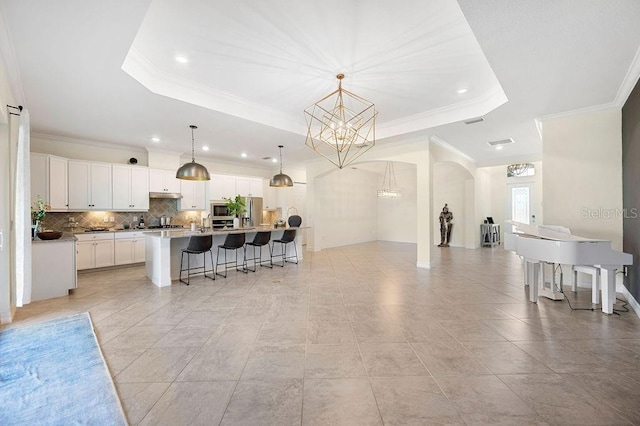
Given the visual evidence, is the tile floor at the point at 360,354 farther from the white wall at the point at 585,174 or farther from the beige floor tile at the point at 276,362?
the white wall at the point at 585,174

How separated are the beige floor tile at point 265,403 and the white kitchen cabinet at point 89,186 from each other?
19.9 feet

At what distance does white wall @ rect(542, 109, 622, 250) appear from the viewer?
14.4ft

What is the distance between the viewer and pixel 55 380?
214cm

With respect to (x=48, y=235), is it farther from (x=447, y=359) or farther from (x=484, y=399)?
(x=484, y=399)

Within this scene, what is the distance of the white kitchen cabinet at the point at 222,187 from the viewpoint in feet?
26.3

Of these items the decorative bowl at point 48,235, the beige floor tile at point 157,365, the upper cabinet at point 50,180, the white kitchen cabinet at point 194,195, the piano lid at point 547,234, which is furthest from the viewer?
the white kitchen cabinet at point 194,195

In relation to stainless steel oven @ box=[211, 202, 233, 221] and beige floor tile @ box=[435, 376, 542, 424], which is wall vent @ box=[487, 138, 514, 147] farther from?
stainless steel oven @ box=[211, 202, 233, 221]

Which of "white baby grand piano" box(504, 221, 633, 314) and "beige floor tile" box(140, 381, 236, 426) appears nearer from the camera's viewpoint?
"beige floor tile" box(140, 381, 236, 426)

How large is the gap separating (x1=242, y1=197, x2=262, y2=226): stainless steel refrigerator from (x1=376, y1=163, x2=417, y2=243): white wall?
5.44m

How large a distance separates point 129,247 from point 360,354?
6.01 meters

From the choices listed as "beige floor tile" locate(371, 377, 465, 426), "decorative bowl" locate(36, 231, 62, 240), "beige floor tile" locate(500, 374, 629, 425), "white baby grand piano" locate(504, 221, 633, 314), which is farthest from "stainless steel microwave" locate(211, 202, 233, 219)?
"beige floor tile" locate(500, 374, 629, 425)

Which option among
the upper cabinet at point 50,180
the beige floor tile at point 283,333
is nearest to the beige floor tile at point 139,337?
the beige floor tile at point 283,333

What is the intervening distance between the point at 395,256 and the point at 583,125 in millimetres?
4736

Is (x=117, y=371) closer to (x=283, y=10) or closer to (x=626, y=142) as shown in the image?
(x=283, y=10)
